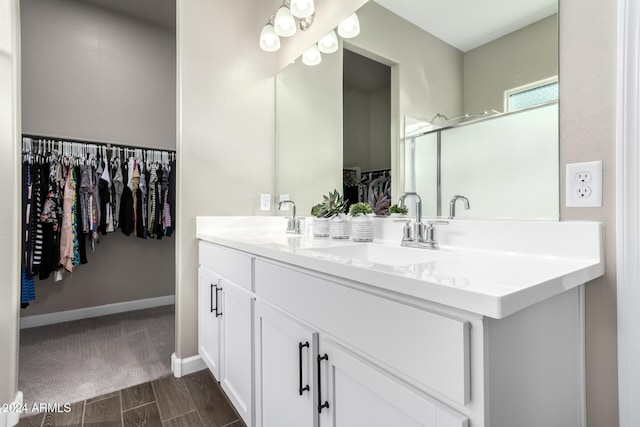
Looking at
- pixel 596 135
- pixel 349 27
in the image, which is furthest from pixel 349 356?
pixel 349 27

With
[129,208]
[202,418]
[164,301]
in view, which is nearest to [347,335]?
[202,418]

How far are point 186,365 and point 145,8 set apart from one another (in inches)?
118

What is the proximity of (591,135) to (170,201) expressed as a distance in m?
2.98

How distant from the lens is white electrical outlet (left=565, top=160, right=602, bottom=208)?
2.66 ft

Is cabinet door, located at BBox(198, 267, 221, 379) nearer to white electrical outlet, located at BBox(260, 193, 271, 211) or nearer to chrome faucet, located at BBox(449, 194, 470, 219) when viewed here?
white electrical outlet, located at BBox(260, 193, 271, 211)

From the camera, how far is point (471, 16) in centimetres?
114

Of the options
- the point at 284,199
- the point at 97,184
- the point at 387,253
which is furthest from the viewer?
the point at 97,184

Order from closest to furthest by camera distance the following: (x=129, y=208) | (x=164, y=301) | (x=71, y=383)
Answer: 1. (x=71, y=383)
2. (x=129, y=208)
3. (x=164, y=301)

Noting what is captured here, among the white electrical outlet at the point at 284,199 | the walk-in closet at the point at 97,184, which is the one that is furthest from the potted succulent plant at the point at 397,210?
the walk-in closet at the point at 97,184

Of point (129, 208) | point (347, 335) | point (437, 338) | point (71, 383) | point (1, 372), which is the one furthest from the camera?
point (129, 208)

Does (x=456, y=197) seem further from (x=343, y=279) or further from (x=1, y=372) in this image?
(x=1, y=372)

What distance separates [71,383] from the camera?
178cm

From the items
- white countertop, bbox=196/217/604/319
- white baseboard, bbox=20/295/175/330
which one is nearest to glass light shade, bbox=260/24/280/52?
white countertop, bbox=196/217/604/319

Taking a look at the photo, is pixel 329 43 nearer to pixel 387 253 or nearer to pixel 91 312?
pixel 387 253
